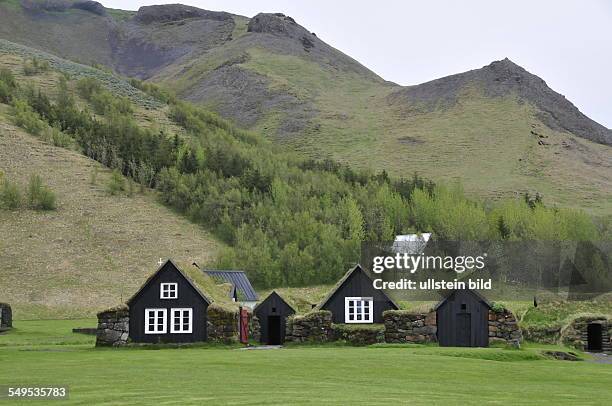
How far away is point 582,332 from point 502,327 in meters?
7.12

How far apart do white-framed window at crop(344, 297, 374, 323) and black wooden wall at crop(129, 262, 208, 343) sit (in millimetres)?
7856

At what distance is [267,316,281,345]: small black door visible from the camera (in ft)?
161

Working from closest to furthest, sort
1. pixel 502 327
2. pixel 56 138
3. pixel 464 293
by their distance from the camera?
pixel 502 327 → pixel 464 293 → pixel 56 138

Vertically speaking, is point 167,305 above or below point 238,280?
below

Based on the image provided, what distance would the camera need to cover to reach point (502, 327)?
1657 inches

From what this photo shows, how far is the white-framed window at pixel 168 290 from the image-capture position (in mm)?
44625

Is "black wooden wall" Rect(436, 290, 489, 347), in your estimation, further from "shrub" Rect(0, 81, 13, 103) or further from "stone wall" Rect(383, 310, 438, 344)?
"shrub" Rect(0, 81, 13, 103)

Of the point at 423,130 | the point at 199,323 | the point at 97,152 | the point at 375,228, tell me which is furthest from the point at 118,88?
the point at 199,323

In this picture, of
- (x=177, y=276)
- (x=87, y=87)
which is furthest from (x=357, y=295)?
(x=87, y=87)

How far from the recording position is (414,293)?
58438 millimetres

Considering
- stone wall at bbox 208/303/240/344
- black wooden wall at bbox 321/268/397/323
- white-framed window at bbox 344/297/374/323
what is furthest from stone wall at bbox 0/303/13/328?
white-framed window at bbox 344/297/374/323

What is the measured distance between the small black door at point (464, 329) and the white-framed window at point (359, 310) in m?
5.54

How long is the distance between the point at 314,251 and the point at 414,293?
36529 mm

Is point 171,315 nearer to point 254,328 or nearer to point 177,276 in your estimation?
point 177,276
